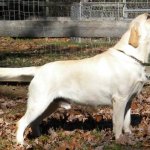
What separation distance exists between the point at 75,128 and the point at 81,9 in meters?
10.1

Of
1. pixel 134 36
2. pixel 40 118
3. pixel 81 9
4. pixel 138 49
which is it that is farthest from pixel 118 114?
→ pixel 81 9

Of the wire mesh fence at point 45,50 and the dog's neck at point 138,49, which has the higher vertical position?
the dog's neck at point 138,49

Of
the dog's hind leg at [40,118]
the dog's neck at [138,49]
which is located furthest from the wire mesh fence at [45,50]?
the dog's neck at [138,49]

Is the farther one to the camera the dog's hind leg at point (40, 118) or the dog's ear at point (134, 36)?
the dog's hind leg at point (40, 118)

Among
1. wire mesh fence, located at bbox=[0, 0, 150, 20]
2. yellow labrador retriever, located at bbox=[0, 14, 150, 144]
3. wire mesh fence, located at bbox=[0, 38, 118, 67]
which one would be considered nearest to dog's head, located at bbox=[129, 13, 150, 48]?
yellow labrador retriever, located at bbox=[0, 14, 150, 144]

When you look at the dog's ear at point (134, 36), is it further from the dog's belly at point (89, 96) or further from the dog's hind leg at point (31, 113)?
the dog's hind leg at point (31, 113)

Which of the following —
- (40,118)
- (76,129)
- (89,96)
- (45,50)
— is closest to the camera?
(89,96)

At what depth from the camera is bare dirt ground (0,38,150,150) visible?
6.14m

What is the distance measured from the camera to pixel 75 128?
7172 mm

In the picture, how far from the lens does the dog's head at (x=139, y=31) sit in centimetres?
607

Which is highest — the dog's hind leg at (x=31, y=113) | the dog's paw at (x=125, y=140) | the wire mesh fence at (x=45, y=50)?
the dog's hind leg at (x=31, y=113)

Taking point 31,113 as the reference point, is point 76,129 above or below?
below

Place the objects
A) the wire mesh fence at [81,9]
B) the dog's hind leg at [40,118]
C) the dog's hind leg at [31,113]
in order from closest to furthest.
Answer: the dog's hind leg at [31,113]
the dog's hind leg at [40,118]
the wire mesh fence at [81,9]

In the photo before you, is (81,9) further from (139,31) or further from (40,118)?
(139,31)
